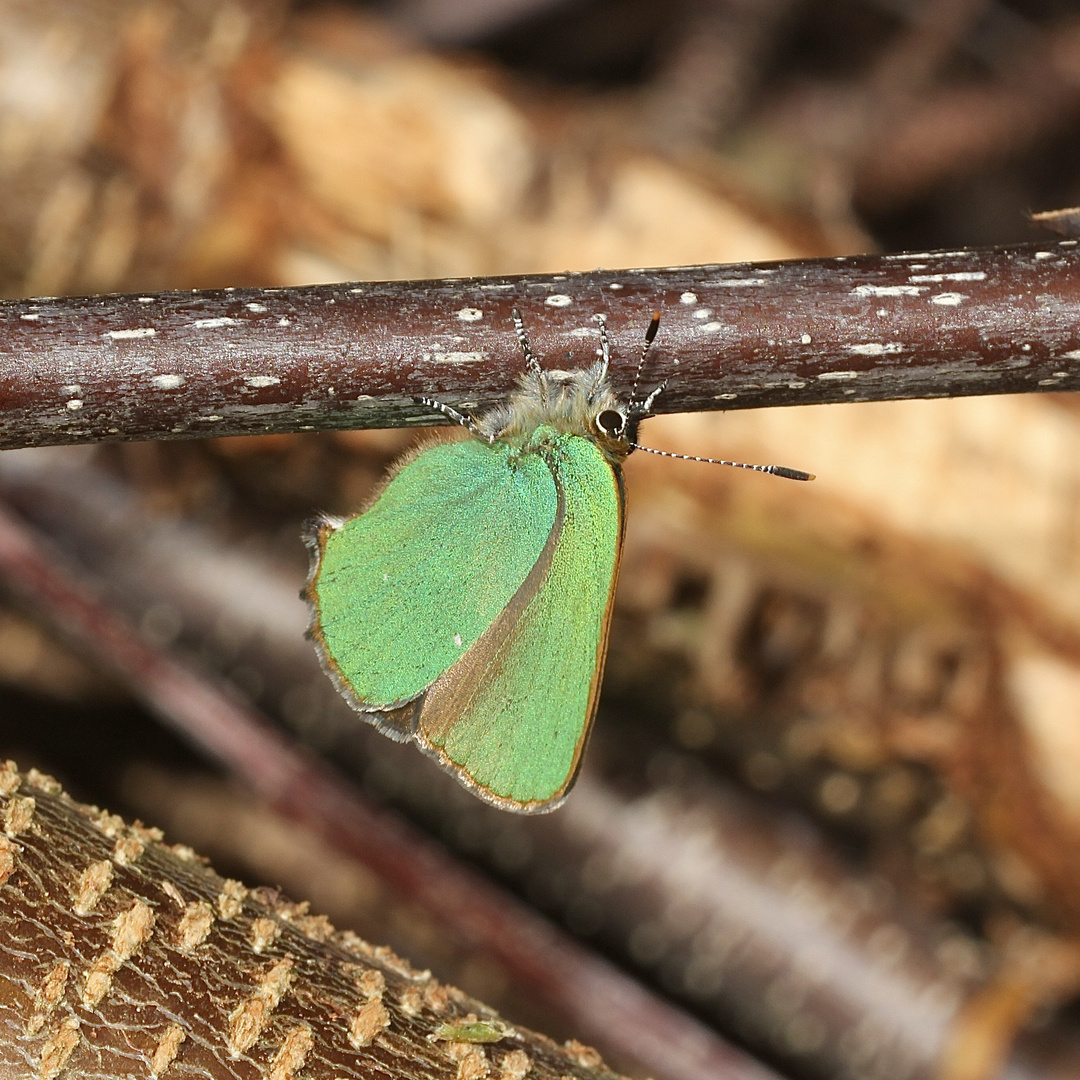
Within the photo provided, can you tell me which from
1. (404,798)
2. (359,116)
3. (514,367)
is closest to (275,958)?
(514,367)

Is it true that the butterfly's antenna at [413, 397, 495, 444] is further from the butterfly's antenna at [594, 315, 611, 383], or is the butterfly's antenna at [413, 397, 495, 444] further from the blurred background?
the blurred background

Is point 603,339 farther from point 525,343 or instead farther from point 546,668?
point 546,668

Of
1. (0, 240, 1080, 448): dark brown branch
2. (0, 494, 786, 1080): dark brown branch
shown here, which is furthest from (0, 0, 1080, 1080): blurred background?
(0, 240, 1080, 448): dark brown branch

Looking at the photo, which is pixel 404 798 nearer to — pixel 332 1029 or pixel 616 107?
pixel 332 1029

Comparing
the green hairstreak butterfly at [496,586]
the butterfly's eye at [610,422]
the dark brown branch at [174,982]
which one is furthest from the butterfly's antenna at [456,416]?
the dark brown branch at [174,982]

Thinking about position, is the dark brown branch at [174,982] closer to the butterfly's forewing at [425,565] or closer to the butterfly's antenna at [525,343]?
the butterfly's forewing at [425,565]

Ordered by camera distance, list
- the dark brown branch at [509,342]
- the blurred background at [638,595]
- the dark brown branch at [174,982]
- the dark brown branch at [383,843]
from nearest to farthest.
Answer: the dark brown branch at [174,982] → the dark brown branch at [509,342] → the dark brown branch at [383,843] → the blurred background at [638,595]
